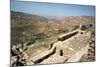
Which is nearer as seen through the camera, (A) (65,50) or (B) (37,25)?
(B) (37,25)

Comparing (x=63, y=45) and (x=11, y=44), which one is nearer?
(x=11, y=44)

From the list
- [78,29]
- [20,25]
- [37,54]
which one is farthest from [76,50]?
Answer: [20,25]

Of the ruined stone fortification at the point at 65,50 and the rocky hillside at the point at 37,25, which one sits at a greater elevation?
the rocky hillside at the point at 37,25

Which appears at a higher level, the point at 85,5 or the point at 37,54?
the point at 85,5

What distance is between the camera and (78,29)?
8.52 ft

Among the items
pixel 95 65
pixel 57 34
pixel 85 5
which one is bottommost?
pixel 95 65

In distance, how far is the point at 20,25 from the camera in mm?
2303

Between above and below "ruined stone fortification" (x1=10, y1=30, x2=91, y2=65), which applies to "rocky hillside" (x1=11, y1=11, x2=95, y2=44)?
above

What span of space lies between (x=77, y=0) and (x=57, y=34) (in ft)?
1.83

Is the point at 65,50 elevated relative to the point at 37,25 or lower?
lower

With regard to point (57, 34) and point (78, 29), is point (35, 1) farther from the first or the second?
point (78, 29)

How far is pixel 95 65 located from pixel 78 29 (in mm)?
573
